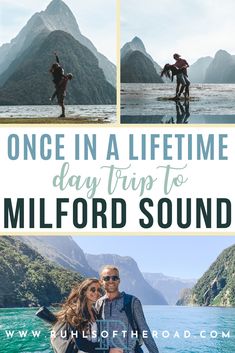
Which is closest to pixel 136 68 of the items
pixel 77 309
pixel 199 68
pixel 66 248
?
pixel 199 68

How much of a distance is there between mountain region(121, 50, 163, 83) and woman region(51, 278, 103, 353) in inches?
62.9

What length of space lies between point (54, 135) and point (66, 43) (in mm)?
844

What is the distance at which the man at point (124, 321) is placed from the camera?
7227 millimetres

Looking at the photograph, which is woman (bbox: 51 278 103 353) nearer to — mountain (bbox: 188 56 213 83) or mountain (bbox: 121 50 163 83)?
mountain (bbox: 121 50 163 83)

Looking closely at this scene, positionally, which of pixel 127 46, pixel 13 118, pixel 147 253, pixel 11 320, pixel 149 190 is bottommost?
pixel 11 320

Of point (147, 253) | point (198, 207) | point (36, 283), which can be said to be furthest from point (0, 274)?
point (198, 207)

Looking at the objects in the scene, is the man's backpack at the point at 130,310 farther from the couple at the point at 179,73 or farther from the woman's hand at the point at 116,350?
the couple at the point at 179,73

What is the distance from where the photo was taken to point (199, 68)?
7.67 m

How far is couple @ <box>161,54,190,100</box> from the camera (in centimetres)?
772

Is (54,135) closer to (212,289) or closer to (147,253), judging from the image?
(147,253)

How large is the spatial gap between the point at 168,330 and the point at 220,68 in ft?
6.73

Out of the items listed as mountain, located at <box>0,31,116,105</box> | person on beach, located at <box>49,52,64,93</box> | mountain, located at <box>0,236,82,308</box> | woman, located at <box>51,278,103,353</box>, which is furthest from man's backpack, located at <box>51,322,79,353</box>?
person on beach, located at <box>49,52,64,93</box>

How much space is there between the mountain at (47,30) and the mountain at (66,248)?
4.39 ft

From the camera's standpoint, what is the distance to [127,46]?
7.66 meters
